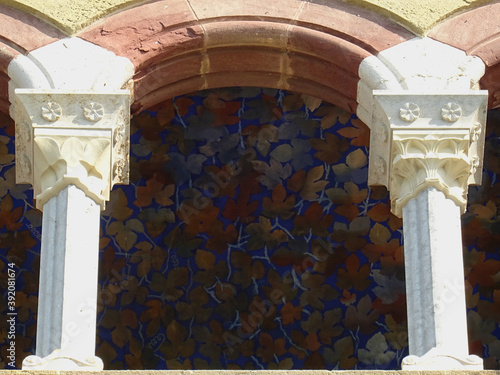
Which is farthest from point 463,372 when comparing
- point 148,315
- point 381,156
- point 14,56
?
point 148,315

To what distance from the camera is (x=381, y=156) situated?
7.27 meters

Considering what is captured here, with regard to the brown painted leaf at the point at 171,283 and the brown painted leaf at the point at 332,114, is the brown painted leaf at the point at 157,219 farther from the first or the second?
the brown painted leaf at the point at 332,114

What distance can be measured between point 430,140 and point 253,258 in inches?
91.7

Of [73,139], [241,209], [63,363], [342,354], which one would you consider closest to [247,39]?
[73,139]

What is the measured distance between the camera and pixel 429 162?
23.1 feet

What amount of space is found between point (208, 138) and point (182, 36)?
1584 millimetres

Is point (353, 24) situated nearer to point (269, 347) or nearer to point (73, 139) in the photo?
point (73, 139)

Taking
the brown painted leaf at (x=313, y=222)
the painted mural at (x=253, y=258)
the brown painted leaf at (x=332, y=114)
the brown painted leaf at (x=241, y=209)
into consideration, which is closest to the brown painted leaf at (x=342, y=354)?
the painted mural at (x=253, y=258)

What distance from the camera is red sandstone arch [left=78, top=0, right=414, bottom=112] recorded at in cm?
745

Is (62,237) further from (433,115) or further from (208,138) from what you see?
(208,138)

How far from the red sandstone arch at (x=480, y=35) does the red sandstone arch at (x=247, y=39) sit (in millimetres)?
192

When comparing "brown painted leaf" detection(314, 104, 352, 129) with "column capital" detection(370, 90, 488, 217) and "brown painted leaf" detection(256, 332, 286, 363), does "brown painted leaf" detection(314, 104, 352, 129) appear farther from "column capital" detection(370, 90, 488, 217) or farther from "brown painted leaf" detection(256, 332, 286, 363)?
"column capital" detection(370, 90, 488, 217)

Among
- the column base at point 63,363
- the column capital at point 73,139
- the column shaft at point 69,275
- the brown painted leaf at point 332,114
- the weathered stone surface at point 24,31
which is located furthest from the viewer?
the brown painted leaf at point 332,114

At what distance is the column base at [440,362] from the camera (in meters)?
6.36
